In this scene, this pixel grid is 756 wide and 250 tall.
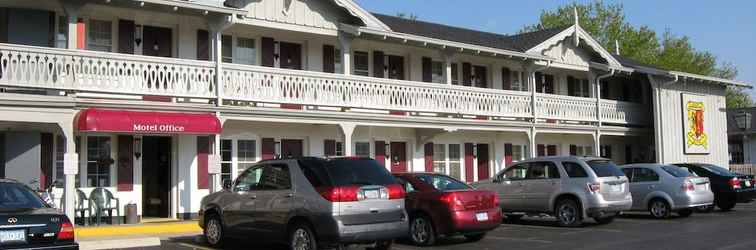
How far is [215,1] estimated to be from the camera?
18.6 metres

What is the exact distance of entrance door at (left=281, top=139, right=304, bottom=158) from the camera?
70.4ft

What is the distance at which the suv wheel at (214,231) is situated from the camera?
13.7 meters

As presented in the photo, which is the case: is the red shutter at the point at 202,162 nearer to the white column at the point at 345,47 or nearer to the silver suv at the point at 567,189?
the white column at the point at 345,47

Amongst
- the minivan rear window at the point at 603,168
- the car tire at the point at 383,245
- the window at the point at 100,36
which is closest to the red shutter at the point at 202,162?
the window at the point at 100,36

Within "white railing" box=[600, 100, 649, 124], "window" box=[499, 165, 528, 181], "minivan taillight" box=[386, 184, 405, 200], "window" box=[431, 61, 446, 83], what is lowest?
"minivan taillight" box=[386, 184, 405, 200]

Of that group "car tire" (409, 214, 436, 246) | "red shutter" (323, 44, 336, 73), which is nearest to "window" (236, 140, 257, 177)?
"red shutter" (323, 44, 336, 73)

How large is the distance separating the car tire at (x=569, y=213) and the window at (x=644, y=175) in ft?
11.6

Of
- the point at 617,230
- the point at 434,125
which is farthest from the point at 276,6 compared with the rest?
the point at 617,230

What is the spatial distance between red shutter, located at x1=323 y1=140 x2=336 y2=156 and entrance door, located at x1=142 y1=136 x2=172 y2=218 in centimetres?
487

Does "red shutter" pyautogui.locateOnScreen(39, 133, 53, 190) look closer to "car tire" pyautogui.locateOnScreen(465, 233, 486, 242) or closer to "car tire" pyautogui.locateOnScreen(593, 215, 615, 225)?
"car tire" pyautogui.locateOnScreen(465, 233, 486, 242)

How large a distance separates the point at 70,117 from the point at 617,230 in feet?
38.1

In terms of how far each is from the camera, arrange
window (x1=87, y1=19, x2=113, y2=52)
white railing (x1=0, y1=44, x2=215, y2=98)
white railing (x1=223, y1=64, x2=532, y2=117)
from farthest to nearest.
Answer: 1. white railing (x1=223, y1=64, x2=532, y2=117)
2. window (x1=87, y1=19, x2=113, y2=52)
3. white railing (x1=0, y1=44, x2=215, y2=98)

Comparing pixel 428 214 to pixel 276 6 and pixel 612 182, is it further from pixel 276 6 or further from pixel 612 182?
pixel 276 6

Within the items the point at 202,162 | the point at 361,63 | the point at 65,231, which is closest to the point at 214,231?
the point at 65,231
